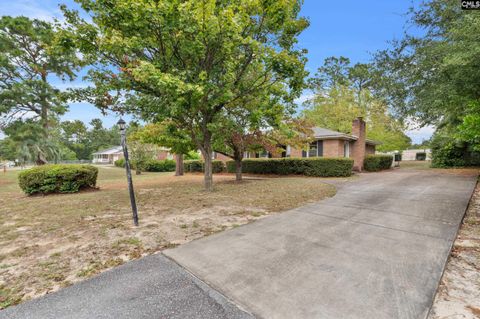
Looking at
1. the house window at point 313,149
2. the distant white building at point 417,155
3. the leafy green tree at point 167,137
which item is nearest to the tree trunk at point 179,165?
the leafy green tree at point 167,137

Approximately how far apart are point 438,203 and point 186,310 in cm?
714

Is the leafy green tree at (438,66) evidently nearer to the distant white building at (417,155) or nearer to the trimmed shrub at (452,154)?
the trimmed shrub at (452,154)

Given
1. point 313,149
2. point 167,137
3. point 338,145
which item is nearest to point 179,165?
point 167,137

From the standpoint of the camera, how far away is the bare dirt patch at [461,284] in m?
2.05

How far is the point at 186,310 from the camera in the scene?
2.15 meters

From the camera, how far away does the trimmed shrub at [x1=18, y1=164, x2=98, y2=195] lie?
9.07 metres

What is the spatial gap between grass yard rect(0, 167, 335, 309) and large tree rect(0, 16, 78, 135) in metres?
11.3

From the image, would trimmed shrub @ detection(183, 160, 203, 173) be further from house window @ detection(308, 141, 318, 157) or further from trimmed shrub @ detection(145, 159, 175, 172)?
house window @ detection(308, 141, 318, 157)

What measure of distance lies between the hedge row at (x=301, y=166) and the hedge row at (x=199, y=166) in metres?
1.28

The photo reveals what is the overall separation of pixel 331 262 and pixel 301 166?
41.0 feet

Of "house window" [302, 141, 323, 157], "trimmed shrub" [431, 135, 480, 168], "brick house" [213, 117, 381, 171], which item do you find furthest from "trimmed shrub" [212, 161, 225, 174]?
"trimmed shrub" [431, 135, 480, 168]

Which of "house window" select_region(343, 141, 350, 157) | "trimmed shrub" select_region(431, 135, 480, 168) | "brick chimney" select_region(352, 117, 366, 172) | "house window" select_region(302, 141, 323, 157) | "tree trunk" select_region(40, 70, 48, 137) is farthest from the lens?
"brick chimney" select_region(352, 117, 366, 172)

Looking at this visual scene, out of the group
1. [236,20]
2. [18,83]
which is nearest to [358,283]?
[236,20]

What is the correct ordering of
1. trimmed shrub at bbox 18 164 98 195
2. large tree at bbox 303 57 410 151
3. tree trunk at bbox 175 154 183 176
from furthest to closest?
large tree at bbox 303 57 410 151, tree trunk at bbox 175 154 183 176, trimmed shrub at bbox 18 164 98 195
